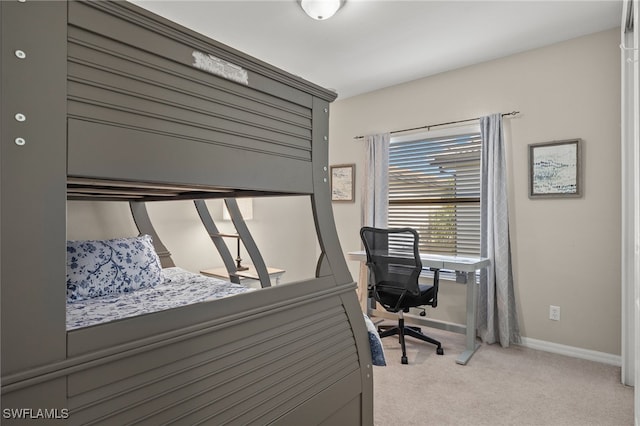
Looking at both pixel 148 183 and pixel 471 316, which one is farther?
pixel 471 316

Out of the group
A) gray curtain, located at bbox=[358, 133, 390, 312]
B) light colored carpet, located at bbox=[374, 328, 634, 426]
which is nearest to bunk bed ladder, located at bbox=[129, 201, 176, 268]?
light colored carpet, located at bbox=[374, 328, 634, 426]

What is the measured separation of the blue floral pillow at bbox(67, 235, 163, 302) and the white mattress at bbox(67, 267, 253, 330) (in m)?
0.05

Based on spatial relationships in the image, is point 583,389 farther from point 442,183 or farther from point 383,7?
point 383,7

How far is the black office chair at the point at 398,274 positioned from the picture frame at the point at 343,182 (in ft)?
4.35

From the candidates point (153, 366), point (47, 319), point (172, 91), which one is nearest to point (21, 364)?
point (47, 319)

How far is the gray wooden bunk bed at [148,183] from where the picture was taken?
54cm

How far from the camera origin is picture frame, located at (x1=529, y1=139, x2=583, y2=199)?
2834 mm

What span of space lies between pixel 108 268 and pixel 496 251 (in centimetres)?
293

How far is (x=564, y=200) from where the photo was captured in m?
2.91

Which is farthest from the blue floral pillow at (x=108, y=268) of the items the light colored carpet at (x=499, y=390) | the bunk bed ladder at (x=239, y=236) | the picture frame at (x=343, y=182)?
the picture frame at (x=343, y=182)

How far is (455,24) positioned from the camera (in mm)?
2621

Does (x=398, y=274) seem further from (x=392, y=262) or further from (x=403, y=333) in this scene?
(x=403, y=333)

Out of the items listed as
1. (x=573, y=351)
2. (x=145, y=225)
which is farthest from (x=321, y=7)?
(x=573, y=351)

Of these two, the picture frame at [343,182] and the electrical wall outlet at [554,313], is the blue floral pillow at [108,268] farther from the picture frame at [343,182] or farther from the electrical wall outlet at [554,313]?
the electrical wall outlet at [554,313]
